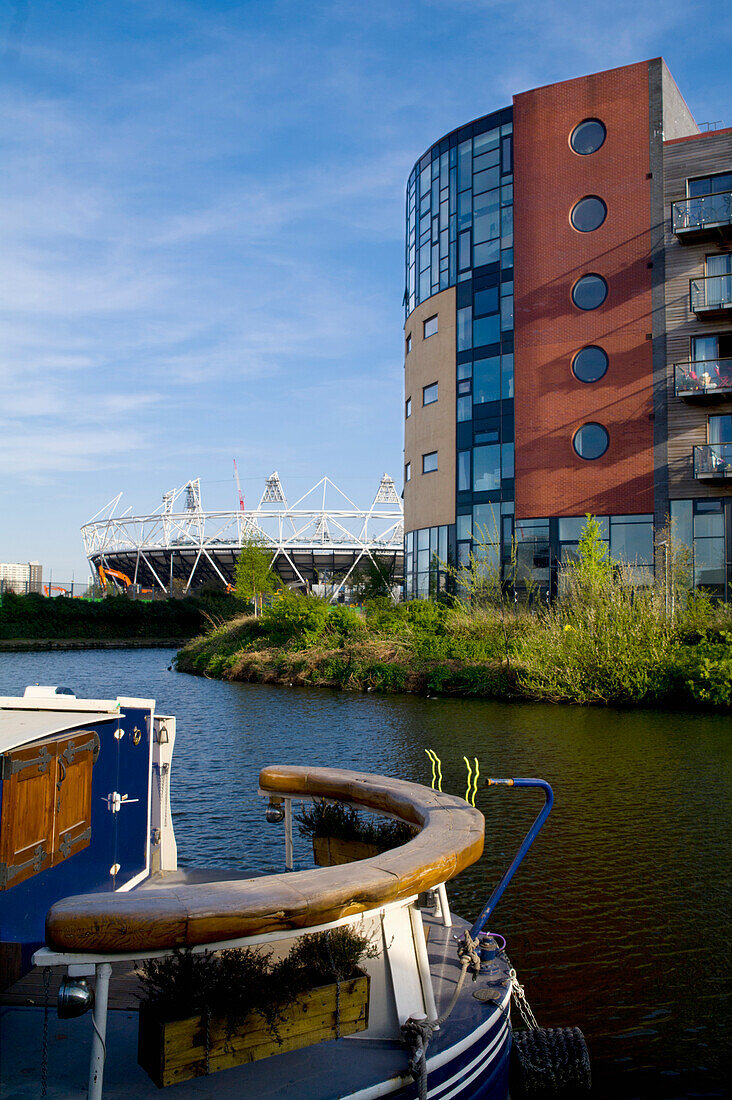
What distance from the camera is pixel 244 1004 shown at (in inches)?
152

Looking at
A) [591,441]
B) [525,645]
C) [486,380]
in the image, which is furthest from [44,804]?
[486,380]

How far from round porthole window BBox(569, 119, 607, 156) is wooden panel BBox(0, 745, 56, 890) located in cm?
3102

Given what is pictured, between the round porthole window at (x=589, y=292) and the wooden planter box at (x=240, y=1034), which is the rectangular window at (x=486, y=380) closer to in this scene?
the round porthole window at (x=589, y=292)

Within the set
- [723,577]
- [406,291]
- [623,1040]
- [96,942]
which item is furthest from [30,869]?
[406,291]

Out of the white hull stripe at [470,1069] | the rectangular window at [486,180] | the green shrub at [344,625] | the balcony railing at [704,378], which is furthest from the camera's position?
the rectangular window at [486,180]

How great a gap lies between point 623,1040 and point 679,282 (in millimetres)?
26816

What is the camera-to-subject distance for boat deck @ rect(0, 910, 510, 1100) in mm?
3793

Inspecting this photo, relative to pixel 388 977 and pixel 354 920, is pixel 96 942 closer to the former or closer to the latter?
pixel 354 920

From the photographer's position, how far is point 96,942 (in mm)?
3246

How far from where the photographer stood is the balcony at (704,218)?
27.2 m

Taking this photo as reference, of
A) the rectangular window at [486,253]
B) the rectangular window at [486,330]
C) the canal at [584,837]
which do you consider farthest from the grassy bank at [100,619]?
the canal at [584,837]

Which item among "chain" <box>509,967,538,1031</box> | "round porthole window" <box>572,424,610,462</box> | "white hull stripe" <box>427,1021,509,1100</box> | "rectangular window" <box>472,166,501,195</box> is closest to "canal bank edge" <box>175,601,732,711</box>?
"round porthole window" <box>572,424,610,462</box>

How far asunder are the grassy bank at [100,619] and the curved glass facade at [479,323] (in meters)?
27.4

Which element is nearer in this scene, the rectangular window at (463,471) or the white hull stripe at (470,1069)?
the white hull stripe at (470,1069)
